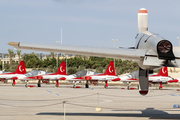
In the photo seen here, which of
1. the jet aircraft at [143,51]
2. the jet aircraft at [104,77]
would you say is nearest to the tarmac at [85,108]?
the jet aircraft at [143,51]

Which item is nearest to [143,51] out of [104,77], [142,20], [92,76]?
[142,20]

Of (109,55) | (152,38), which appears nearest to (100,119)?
(109,55)

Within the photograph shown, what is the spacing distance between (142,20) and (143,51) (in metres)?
2.93

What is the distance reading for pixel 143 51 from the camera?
11.0m

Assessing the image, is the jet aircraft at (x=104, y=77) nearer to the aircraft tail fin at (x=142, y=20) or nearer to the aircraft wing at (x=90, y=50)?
the aircraft tail fin at (x=142, y=20)

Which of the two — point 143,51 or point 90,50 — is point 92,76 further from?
point 143,51

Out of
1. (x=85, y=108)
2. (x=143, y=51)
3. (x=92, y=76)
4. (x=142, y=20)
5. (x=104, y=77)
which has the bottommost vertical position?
(x=85, y=108)

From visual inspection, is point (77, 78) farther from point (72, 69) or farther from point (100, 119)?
point (72, 69)

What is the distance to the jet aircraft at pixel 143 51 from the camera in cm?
1033

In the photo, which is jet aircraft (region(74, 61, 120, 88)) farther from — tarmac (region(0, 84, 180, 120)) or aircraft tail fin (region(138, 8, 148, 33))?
aircraft tail fin (region(138, 8, 148, 33))

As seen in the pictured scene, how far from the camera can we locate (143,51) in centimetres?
1103

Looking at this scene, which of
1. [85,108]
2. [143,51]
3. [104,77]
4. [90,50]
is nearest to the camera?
[143,51]

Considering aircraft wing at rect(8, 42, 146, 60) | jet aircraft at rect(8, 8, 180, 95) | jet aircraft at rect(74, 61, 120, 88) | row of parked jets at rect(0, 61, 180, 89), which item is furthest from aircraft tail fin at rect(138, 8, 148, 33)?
jet aircraft at rect(74, 61, 120, 88)

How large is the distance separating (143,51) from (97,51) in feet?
6.12
